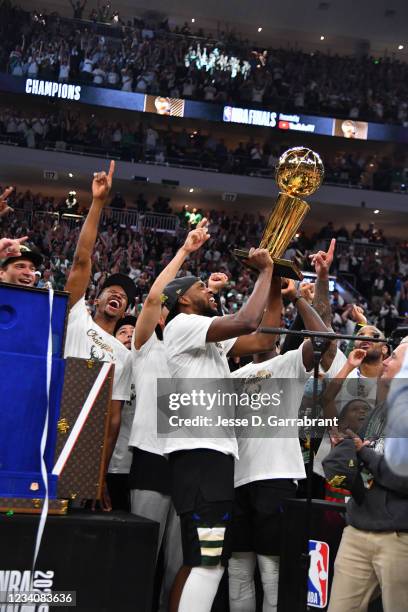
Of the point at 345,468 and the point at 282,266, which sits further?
the point at 282,266

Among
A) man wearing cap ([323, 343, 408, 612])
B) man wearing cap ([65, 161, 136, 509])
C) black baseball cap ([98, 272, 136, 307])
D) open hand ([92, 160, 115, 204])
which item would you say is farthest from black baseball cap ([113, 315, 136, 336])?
man wearing cap ([323, 343, 408, 612])

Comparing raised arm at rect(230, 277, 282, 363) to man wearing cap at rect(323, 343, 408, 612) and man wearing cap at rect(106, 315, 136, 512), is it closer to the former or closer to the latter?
man wearing cap at rect(106, 315, 136, 512)

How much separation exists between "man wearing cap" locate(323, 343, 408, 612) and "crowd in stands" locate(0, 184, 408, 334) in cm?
928

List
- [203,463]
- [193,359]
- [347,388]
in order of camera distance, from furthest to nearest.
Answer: [347,388] < [193,359] < [203,463]

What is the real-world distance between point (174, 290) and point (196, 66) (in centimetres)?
2475

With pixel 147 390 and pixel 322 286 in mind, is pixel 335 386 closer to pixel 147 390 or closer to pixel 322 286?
pixel 322 286

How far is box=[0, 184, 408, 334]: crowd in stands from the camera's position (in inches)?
647

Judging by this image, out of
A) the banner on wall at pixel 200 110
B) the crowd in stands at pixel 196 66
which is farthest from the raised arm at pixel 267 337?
the crowd in stands at pixel 196 66

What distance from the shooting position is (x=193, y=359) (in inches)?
145

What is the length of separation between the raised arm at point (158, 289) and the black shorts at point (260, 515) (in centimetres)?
90

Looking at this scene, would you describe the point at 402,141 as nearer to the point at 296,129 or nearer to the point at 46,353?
the point at 296,129

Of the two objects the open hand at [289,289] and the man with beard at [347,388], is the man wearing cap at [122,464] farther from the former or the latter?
the man with beard at [347,388]

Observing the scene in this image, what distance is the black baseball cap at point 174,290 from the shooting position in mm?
3877

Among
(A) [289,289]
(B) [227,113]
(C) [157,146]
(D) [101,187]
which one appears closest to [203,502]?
(A) [289,289]
